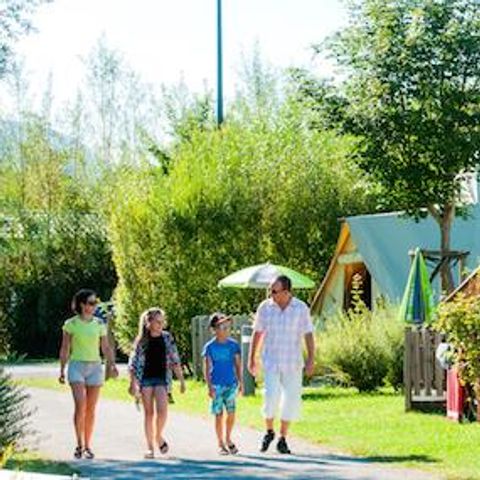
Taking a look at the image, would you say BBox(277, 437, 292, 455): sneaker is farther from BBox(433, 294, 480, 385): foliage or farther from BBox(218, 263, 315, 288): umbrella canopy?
BBox(218, 263, 315, 288): umbrella canopy

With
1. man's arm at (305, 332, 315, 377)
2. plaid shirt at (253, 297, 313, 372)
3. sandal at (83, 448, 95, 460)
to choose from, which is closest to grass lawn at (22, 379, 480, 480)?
man's arm at (305, 332, 315, 377)

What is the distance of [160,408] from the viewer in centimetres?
1484

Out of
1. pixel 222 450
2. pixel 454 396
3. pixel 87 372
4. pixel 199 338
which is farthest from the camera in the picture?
pixel 199 338

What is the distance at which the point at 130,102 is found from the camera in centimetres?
5747

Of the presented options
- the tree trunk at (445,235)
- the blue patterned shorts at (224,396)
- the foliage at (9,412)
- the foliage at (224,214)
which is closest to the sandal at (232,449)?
the blue patterned shorts at (224,396)

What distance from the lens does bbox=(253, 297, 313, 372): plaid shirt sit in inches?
592

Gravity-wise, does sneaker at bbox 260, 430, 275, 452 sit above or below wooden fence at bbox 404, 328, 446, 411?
below

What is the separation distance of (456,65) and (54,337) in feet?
75.2

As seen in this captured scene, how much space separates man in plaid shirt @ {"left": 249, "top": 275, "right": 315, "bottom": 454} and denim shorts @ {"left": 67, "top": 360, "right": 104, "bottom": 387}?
1663 millimetres

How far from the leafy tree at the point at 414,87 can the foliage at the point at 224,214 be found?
19.9ft

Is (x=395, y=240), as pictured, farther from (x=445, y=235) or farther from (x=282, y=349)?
(x=282, y=349)

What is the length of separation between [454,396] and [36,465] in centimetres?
582

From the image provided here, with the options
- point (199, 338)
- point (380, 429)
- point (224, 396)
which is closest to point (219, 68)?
point (199, 338)

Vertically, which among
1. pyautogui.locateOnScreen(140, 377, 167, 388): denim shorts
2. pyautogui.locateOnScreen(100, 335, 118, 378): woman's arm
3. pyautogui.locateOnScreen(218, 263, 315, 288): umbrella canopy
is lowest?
pyautogui.locateOnScreen(140, 377, 167, 388): denim shorts
